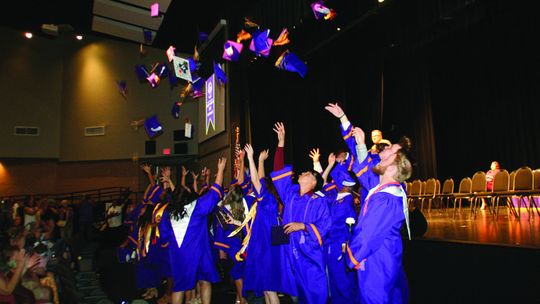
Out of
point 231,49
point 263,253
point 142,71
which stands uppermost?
point 142,71

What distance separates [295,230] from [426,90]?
1106 cm

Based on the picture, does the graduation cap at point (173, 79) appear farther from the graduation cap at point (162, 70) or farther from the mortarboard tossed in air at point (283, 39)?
the mortarboard tossed in air at point (283, 39)

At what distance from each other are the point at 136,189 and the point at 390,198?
19.4 metres

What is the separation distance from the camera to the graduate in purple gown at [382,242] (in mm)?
3068

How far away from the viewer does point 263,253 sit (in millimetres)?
5219

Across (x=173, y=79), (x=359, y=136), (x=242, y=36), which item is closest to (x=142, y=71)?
(x=173, y=79)

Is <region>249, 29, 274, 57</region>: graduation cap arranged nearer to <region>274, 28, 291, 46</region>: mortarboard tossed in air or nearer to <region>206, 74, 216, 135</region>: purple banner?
Result: <region>274, 28, 291, 46</region>: mortarboard tossed in air

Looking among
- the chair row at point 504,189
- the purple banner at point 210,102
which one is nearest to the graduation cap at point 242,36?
the purple banner at point 210,102

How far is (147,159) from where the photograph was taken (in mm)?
20969

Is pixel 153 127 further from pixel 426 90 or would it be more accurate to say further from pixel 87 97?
pixel 426 90

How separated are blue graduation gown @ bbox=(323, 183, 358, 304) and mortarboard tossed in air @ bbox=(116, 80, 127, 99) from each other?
17.8m

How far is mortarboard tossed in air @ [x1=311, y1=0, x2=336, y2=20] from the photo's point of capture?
10.3m

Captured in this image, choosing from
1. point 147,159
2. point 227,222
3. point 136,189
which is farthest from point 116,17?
point 227,222

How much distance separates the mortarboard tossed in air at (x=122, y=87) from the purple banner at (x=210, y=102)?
4.71 meters
